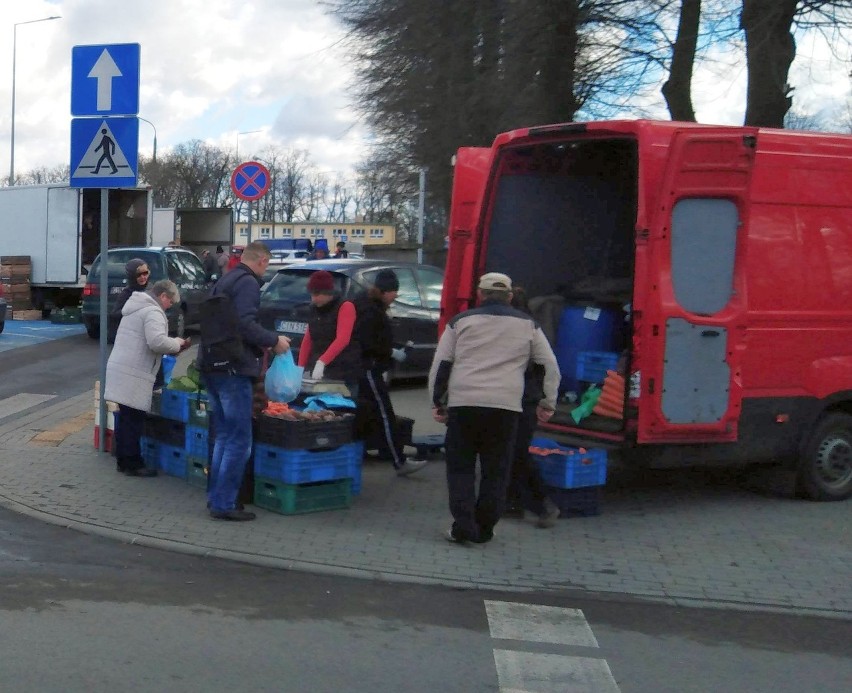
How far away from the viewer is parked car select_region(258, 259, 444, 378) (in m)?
12.9

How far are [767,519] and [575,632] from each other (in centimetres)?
320

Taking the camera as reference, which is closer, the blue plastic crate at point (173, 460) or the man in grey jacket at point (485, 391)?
the man in grey jacket at point (485, 391)

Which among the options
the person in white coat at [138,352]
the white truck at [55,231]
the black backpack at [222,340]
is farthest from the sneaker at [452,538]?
the white truck at [55,231]

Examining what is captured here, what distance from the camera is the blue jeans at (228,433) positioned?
737cm

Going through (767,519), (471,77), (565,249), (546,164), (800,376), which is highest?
(471,77)

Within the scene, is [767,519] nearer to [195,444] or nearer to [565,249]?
[565,249]

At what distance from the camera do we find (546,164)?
905 cm

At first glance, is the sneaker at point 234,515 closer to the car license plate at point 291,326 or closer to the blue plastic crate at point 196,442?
the blue plastic crate at point 196,442

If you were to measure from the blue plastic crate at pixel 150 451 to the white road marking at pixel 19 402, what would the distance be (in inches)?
135

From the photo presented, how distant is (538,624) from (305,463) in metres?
2.38

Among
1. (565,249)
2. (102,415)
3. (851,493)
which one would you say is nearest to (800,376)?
(851,493)

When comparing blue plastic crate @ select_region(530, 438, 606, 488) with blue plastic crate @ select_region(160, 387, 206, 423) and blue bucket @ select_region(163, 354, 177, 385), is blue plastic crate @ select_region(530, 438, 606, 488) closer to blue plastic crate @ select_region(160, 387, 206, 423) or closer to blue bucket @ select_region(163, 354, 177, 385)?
blue plastic crate @ select_region(160, 387, 206, 423)

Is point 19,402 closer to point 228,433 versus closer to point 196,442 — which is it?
point 196,442

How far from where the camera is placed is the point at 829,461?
8758mm
